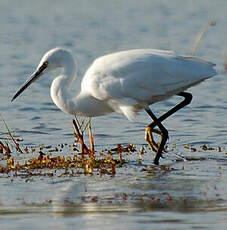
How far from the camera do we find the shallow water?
6.19 metres

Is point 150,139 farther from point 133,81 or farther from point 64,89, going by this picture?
point 64,89

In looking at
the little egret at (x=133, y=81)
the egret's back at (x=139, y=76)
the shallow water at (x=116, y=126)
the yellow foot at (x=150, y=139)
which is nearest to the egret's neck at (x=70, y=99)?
the little egret at (x=133, y=81)

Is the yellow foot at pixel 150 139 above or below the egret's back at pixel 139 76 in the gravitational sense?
below

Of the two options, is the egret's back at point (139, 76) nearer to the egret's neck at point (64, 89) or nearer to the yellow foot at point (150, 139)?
the egret's neck at point (64, 89)

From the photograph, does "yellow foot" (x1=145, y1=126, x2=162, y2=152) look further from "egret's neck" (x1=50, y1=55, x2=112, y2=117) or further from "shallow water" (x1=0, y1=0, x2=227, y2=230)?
"egret's neck" (x1=50, y1=55, x2=112, y2=117)

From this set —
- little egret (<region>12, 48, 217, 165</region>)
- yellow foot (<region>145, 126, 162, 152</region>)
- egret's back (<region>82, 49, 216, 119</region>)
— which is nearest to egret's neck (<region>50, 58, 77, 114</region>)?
little egret (<region>12, 48, 217, 165</region>)

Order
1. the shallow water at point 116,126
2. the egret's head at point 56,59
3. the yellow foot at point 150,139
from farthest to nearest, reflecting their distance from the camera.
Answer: the yellow foot at point 150,139, the egret's head at point 56,59, the shallow water at point 116,126

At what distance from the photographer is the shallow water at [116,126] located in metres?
6.19

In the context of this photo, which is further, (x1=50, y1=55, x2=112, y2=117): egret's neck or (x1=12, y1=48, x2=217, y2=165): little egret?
(x1=50, y1=55, x2=112, y2=117): egret's neck

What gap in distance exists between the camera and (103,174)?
7.93 m

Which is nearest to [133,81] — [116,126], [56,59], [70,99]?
[70,99]

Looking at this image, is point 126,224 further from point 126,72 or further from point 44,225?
point 126,72

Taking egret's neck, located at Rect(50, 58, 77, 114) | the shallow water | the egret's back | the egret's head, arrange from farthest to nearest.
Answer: the egret's head < egret's neck, located at Rect(50, 58, 77, 114) < the egret's back < the shallow water

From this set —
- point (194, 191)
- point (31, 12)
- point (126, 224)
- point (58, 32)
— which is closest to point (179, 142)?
point (194, 191)
